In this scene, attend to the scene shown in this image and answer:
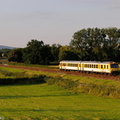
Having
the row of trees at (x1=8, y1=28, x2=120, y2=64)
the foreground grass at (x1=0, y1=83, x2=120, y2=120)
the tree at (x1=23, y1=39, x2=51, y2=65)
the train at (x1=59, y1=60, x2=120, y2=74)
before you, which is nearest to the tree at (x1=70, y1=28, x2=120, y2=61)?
the row of trees at (x1=8, y1=28, x2=120, y2=64)

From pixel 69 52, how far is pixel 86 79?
137 feet

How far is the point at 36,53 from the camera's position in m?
76.0

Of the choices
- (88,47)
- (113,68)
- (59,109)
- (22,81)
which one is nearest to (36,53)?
(88,47)

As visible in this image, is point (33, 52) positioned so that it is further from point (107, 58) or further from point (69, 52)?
point (107, 58)

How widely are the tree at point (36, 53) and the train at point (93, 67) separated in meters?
21.8

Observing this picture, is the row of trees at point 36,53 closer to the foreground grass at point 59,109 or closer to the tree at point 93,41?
the tree at point 93,41

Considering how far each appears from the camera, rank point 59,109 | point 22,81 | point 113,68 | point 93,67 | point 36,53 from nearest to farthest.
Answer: point 59,109 → point 22,81 → point 113,68 → point 93,67 → point 36,53

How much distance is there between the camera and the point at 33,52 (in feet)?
251

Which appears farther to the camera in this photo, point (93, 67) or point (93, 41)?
point (93, 41)

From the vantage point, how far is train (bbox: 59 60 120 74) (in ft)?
137

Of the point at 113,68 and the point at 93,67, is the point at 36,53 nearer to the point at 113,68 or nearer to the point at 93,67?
the point at 93,67

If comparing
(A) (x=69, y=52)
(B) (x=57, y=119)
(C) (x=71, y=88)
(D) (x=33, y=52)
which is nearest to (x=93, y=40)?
(A) (x=69, y=52)

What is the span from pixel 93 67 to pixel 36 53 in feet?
112

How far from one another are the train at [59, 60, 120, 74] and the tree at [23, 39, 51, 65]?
2175 cm
